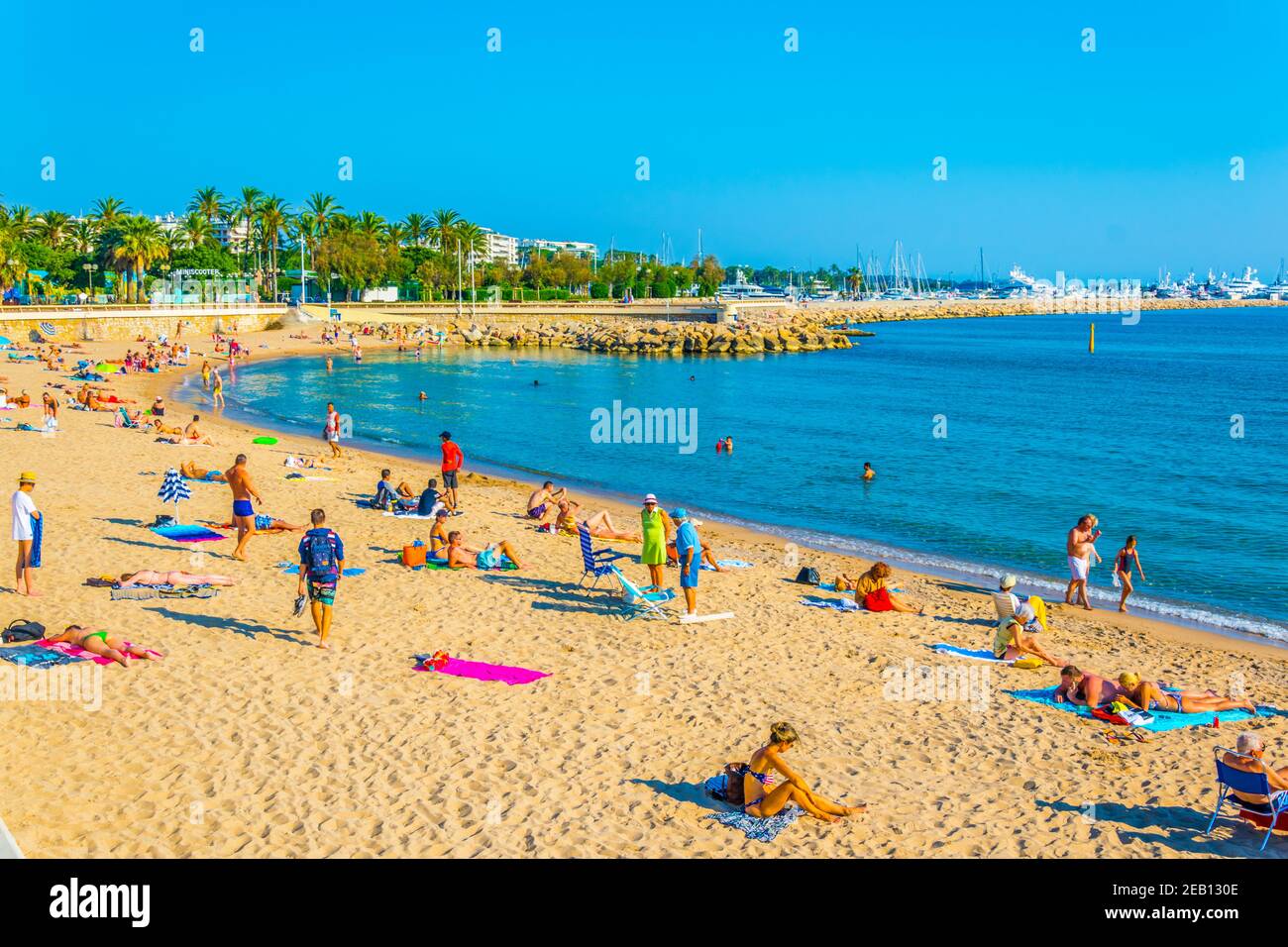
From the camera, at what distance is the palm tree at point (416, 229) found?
349ft

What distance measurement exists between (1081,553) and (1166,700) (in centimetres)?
511

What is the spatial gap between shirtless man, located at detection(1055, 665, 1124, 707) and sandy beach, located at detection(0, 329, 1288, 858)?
1.15ft

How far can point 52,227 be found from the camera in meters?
78.1

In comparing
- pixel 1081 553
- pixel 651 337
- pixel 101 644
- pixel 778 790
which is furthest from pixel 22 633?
pixel 651 337

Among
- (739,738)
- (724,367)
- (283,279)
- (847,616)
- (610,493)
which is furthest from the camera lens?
(283,279)

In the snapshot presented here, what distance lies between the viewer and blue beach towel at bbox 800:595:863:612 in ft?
46.3

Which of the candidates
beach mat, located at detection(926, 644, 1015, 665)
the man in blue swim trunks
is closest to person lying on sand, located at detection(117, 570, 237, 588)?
the man in blue swim trunks

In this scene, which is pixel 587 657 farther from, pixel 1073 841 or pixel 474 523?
pixel 474 523

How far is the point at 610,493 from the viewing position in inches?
1018

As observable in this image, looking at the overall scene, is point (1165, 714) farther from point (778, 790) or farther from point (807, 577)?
point (807, 577)

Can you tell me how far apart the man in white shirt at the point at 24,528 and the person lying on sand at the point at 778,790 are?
28.8 ft
